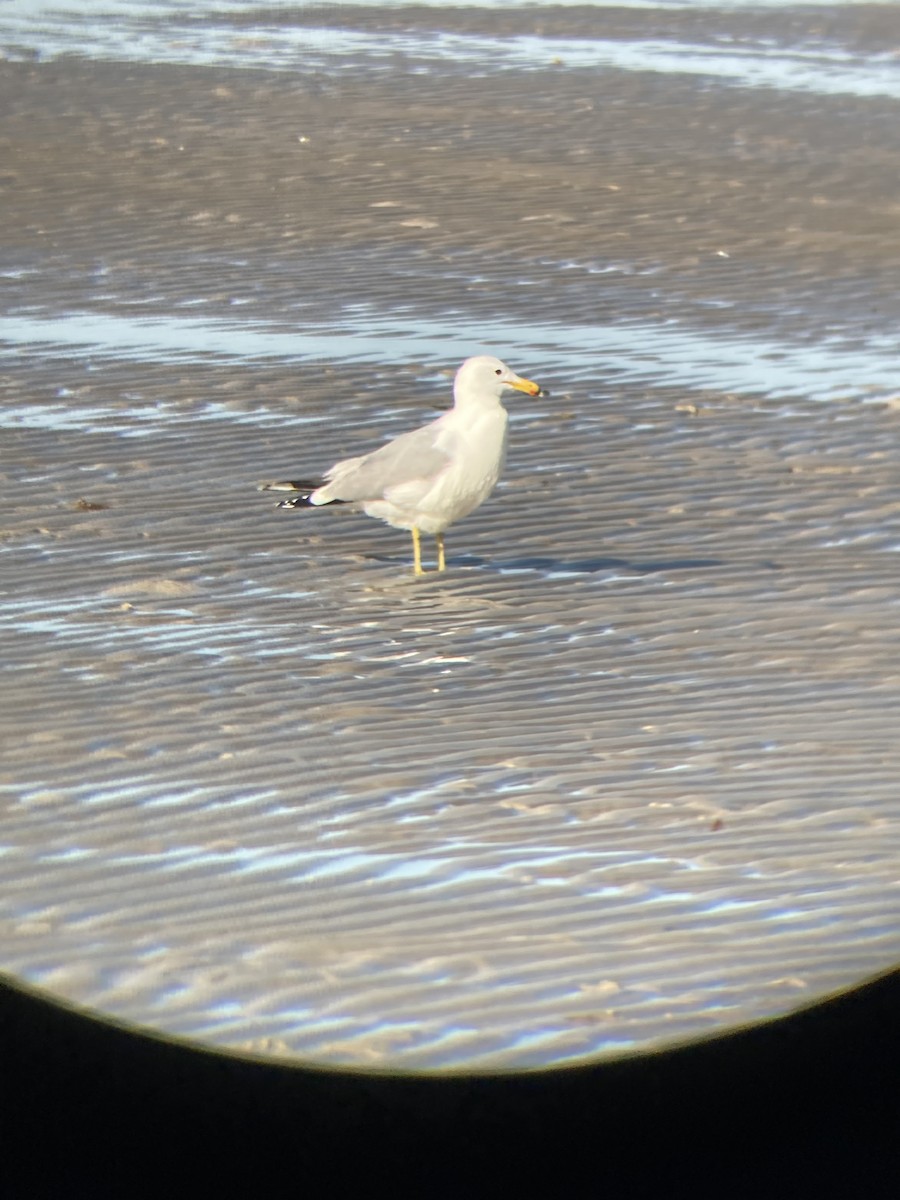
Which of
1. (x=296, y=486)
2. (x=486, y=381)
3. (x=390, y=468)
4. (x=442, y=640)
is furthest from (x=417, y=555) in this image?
(x=442, y=640)

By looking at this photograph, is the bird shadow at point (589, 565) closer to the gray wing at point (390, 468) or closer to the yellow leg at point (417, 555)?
the yellow leg at point (417, 555)

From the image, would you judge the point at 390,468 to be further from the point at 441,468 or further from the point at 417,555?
the point at 417,555

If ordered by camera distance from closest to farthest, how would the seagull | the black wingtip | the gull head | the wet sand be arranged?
the wet sand → the seagull → the gull head → the black wingtip

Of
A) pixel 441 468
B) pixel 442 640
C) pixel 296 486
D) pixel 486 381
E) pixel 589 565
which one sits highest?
pixel 486 381

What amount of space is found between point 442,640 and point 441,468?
748 millimetres

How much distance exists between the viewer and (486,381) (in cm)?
678

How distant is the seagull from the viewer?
21.9 feet

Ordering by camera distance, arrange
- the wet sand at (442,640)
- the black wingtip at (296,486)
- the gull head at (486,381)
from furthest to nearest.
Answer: the black wingtip at (296,486) < the gull head at (486,381) < the wet sand at (442,640)

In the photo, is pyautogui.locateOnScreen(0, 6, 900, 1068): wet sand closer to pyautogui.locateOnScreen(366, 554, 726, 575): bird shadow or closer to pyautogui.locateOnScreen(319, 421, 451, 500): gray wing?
pyautogui.locateOnScreen(366, 554, 726, 575): bird shadow

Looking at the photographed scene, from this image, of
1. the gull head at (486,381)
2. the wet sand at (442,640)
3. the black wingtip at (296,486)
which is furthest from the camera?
the black wingtip at (296,486)

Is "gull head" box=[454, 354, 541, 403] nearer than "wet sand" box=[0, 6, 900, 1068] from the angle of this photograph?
No

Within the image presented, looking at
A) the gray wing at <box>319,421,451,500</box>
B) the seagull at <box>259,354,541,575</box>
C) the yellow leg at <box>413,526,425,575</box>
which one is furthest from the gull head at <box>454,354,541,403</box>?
the yellow leg at <box>413,526,425,575</box>

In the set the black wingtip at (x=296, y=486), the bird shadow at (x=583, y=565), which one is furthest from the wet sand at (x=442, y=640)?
the black wingtip at (x=296, y=486)

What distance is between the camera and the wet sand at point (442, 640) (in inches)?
164
